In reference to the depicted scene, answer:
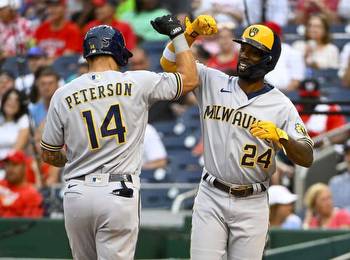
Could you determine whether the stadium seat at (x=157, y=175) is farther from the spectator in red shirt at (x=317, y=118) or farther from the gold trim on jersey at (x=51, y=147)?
the gold trim on jersey at (x=51, y=147)

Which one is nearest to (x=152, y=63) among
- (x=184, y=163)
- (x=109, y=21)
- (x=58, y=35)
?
(x=109, y=21)

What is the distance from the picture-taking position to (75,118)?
20.8ft

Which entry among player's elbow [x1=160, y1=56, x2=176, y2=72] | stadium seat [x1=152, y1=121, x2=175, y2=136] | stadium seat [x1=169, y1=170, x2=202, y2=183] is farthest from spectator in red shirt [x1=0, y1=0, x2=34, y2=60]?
player's elbow [x1=160, y1=56, x2=176, y2=72]

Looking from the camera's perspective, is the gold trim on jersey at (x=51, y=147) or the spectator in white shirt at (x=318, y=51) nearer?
the gold trim on jersey at (x=51, y=147)

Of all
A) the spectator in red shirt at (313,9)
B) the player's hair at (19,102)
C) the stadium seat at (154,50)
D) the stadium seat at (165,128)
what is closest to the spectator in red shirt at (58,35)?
the stadium seat at (154,50)

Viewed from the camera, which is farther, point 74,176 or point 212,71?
point 212,71

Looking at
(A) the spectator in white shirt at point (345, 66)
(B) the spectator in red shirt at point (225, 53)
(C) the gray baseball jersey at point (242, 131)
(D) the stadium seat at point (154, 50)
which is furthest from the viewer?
(D) the stadium seat at point (154, 50)

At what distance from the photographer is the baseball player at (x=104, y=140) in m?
6.24

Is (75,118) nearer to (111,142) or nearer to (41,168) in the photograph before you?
(111,142)

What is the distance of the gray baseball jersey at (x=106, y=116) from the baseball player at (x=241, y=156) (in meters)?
0.39

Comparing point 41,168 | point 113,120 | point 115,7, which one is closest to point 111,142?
point 113,120

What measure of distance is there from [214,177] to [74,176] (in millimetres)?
836

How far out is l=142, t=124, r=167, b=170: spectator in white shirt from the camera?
11875 mm

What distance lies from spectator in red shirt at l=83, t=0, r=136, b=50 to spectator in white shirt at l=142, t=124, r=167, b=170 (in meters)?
1.57
